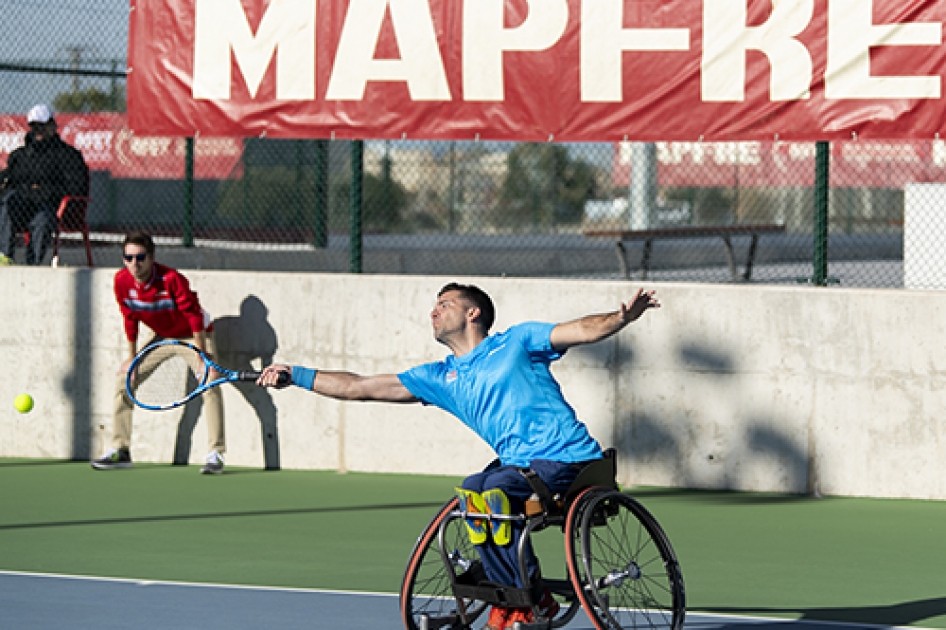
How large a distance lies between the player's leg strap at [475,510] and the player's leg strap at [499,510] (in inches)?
1.0

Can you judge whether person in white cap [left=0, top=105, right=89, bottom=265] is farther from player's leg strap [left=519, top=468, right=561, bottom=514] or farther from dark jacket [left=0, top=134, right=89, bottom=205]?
player's leg strap [left=519, top=468, right=561, bottom=514]

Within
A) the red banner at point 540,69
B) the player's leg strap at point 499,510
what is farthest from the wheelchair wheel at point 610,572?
the red banner at point 540,69

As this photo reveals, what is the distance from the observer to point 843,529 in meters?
8.50

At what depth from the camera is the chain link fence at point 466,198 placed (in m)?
12.8

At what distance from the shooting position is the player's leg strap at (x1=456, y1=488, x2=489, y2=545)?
5461mm

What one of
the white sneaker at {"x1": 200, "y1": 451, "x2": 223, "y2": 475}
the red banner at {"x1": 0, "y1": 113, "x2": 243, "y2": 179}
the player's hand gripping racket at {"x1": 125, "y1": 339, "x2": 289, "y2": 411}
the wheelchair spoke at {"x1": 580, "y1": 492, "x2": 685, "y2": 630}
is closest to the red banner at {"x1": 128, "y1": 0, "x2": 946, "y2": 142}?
the player's hand gripping racket at {"x1": 125, "y1": 339, "x2": 289, "y2": 411}

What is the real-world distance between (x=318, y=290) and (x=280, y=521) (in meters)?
2.15

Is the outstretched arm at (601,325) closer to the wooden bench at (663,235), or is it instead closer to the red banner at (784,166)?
the wooden bench at (663,235)

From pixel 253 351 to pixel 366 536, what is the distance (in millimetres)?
2557

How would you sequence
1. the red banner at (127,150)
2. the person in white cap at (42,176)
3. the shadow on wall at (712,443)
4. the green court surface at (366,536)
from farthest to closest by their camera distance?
the red banner at (127,150)
the person in white cap at (42,176)
the shadow on wall at (712,443)
the green court surface at (366,536)

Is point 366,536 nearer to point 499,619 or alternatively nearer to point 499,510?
point 499,619

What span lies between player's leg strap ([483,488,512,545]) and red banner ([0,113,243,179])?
34.5 feet

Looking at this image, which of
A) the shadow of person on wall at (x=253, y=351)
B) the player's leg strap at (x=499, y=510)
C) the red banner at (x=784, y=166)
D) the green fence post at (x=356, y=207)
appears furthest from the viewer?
the red banner at (x=784, y=166)

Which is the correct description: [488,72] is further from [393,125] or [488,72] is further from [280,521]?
[280,521]
